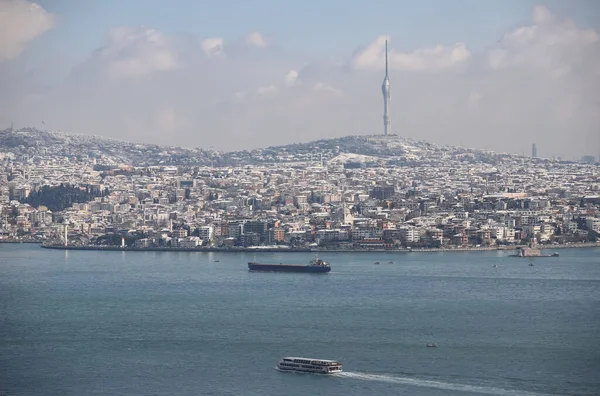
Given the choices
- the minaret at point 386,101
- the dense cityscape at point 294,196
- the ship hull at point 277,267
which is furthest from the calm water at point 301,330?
the minaret at point 386,101

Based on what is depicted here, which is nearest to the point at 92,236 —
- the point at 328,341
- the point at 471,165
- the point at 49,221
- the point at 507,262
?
the point at 49,221

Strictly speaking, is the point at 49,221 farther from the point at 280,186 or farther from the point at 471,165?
the point at 471,165

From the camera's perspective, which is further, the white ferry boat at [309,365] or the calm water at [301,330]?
the white ferry boat at [309,365]

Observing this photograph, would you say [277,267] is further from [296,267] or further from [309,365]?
[309,365]

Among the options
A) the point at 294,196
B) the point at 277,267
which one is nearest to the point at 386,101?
the point at 294,196

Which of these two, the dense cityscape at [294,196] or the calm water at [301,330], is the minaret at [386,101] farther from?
the calm water at [301,330]

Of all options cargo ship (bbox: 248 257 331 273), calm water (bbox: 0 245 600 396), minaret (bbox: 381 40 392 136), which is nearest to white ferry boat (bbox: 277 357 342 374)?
calm water (bbox: 0 245 600 396)
